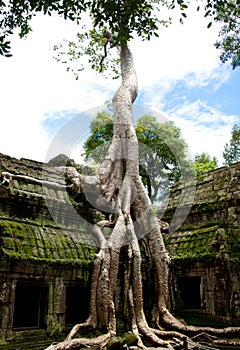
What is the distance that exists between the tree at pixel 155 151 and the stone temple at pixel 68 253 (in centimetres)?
873

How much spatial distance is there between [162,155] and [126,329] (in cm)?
1380

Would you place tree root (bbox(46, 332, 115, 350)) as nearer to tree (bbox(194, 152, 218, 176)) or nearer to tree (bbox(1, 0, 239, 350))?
tree (bbox(1, 0, 239, 350))

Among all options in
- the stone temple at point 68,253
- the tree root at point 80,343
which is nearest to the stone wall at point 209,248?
the stone temple at point 68,253

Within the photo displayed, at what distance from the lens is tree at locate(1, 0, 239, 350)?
603 centimetres

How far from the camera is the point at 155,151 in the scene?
67.5ft

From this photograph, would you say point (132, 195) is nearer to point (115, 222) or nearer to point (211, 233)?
point (115, 222)

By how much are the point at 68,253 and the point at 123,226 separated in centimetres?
150

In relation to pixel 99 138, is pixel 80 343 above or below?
below

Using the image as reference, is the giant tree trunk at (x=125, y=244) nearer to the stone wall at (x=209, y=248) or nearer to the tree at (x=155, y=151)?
the stone wall at (x=209, y=248)

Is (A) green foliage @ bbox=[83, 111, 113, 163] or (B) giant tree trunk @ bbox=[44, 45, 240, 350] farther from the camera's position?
(A) green foliage @ bbox=[83, 111, 113, 163]

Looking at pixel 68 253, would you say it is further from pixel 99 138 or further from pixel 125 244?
pixel 99 138

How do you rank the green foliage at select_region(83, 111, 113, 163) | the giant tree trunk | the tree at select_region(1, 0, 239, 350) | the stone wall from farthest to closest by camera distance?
1. the green foliage at select_region(83, 111, 113, 163)
2. the stone wall
3. the giant tree trunk
4. the tree at select_region(1, 0, 239, 350)

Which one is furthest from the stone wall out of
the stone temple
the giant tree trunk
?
the giant tree trunk

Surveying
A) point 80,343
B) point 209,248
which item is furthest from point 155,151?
point 80,343
